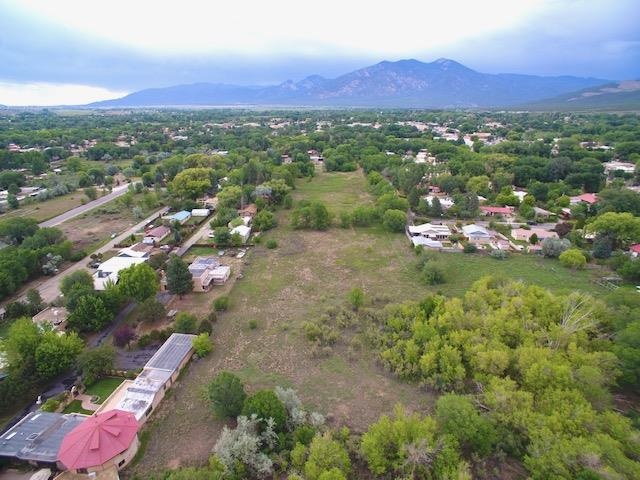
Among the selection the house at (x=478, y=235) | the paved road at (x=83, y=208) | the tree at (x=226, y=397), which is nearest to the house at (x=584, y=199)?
the house at (x=478, y=235)

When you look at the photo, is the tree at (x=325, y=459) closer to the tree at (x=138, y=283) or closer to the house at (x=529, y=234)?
the tree at (x=138, y=283)

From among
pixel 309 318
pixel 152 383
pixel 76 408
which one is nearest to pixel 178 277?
pixel 152 383


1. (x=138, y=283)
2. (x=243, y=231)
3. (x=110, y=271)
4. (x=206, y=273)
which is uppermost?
(x=138, y=283)

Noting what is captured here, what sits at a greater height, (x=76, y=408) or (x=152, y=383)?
(x=152, y=383)

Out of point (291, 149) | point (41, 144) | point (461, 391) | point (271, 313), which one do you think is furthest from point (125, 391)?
point (41, 144)

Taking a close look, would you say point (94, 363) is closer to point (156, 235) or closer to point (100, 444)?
point (100, 444)

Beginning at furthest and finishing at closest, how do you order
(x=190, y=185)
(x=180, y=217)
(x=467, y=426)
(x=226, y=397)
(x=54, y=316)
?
(x=190, y=185) < (x=180, y=217) < (x=54, y=316) < (x=226, y=397) < (x=467, y=426)

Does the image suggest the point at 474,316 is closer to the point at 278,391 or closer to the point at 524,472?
the point at 524,472
